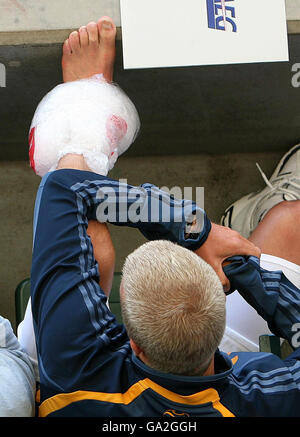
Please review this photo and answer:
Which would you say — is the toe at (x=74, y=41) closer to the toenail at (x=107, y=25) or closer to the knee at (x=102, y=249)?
the toenail at (x=107, y=25)

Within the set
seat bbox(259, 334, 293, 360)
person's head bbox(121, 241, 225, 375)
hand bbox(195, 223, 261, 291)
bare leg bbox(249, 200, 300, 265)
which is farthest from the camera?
bare leg bbox(249, 200, 300, 265)

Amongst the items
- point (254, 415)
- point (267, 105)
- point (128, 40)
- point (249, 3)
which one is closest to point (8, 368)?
point (254, 415)

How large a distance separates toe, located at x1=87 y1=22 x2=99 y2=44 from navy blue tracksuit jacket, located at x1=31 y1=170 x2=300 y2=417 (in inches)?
11.9

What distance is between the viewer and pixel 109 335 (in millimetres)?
727

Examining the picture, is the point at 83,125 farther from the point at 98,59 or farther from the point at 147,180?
the point at 147,180

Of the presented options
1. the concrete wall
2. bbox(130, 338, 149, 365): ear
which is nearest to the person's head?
bbox(130, 338, 149, 365): ear

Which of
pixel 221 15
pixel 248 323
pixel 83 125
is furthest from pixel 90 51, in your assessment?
pixel 248 323

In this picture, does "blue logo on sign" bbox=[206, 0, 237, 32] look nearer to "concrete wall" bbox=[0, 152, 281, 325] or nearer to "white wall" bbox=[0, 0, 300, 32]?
"white wall" bbox=[0, 0, 300, 32]

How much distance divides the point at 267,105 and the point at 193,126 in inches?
7.6

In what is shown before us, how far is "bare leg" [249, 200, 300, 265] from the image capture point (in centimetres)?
Answer: 106

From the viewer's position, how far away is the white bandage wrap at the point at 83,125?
38.1 inches

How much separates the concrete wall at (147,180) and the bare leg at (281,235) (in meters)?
0.36

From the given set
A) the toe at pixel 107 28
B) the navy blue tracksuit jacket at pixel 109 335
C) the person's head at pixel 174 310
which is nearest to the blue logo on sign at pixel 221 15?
the toe at pixel 107 28

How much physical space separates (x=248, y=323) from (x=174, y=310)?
1.42ft
